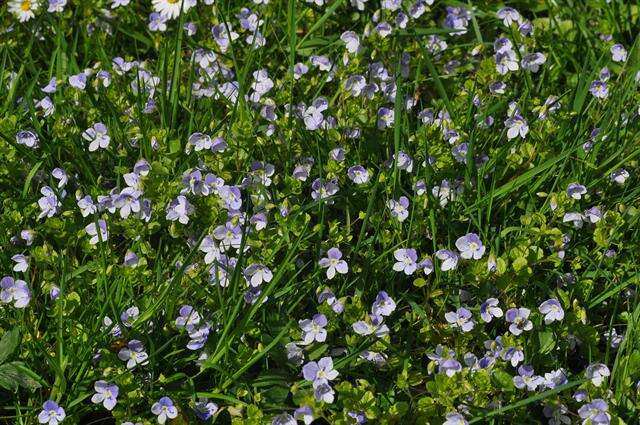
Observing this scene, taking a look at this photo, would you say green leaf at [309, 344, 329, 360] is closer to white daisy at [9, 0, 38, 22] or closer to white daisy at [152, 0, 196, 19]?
white daisy at [152, 0, 196, 19]

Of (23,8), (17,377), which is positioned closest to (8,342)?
(17,377)

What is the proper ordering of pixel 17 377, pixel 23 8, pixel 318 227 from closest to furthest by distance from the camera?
pixel 17 377, pixel 318 227, pixel 23 8

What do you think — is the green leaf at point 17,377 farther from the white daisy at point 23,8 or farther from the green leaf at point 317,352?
the white daisy at point 23,8

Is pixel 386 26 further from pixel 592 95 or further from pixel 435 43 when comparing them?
pixel 592 95

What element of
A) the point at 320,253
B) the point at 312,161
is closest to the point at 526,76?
the point at 312,161

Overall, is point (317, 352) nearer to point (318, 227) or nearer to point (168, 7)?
point (318, 227)

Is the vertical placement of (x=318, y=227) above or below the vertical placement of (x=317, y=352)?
above
